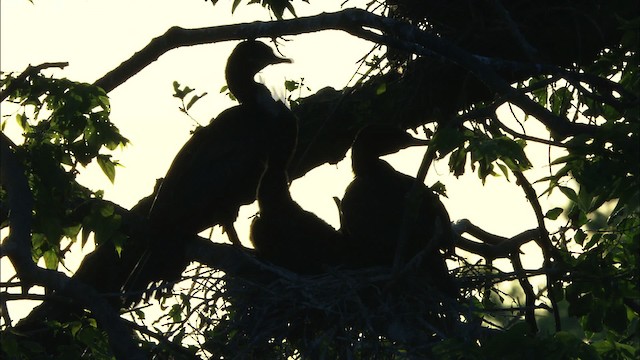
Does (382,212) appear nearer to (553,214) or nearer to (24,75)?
(553,214)

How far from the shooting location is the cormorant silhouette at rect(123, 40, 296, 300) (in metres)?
7.04

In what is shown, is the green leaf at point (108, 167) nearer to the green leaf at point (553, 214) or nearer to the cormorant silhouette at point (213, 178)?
the cormorant silhouette at point (213, 178)

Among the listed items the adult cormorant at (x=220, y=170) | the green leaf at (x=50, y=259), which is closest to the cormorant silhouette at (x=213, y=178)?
the adult cormorant at (x=220, y=170)

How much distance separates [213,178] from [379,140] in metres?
1.07

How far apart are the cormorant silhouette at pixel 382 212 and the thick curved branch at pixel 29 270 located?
157cm

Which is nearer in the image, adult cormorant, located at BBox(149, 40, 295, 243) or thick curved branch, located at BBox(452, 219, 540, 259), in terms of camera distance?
adult cormorant, located at BBox(149, 40, 295, 243)

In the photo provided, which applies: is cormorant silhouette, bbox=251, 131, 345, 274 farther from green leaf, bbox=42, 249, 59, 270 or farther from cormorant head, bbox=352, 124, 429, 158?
green leaf, bbox=42, 249, 59, 270

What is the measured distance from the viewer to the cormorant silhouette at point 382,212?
6.78m

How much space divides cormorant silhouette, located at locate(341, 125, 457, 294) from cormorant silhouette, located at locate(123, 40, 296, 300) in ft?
2.18

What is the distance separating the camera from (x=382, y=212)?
6.90 metres

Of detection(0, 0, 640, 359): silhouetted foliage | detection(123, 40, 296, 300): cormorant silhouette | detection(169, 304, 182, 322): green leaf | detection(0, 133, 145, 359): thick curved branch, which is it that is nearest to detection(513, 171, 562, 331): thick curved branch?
detection(0, 0, 640, 359): silhouetted foliage

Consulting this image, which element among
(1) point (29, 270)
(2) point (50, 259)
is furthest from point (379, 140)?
(1) point (29, 270)

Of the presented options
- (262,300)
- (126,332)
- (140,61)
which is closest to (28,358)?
(126,332)

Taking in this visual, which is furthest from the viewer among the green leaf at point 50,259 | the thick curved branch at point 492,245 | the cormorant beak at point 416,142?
the thick curved branch at point 492,245
